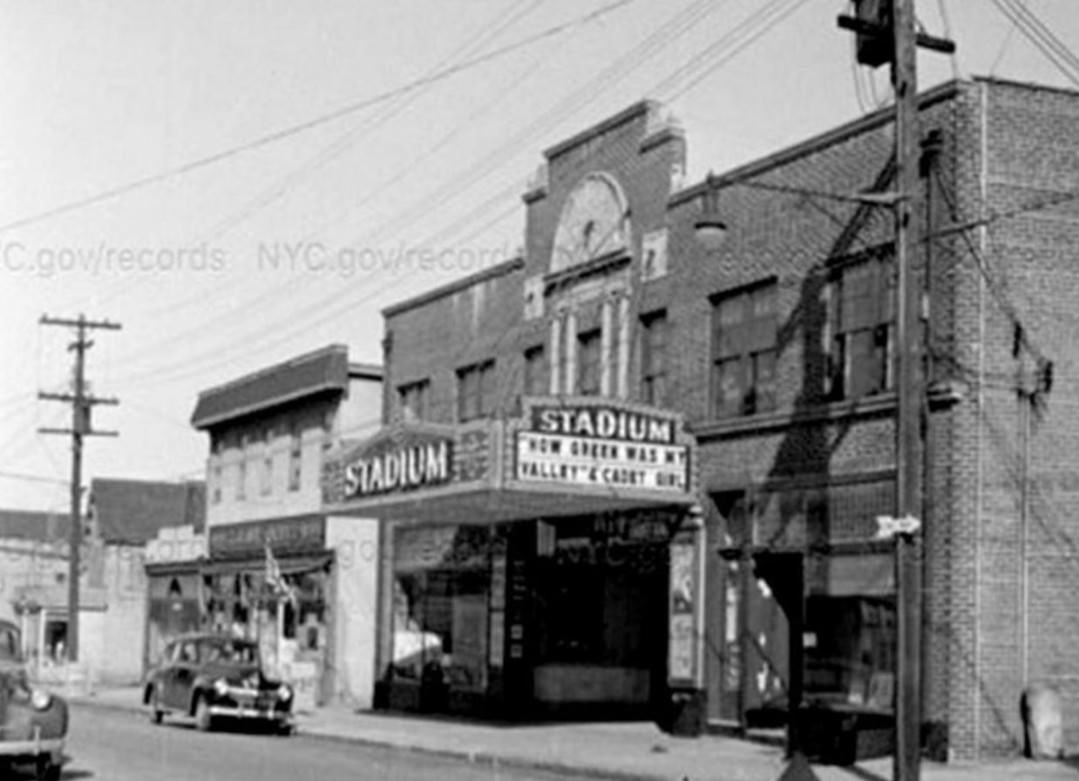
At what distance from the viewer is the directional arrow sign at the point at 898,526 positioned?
64.3 ft

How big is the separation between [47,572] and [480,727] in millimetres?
56674

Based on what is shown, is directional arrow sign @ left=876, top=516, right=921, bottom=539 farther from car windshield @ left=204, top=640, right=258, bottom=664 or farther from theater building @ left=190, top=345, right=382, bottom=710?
theater building @ left=190, top=345, right=382, bottom=710

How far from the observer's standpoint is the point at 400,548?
40469 millimetres

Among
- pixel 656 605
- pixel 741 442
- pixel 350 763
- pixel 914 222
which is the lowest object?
pixel 350 763

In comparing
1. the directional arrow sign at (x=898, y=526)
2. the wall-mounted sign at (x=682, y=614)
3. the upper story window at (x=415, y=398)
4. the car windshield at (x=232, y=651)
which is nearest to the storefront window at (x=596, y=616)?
the wall-mounted sign at (x=682, y=614)

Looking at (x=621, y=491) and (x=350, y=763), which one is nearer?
(x=350, y=763)

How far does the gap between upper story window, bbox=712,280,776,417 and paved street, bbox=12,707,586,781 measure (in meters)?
6.76

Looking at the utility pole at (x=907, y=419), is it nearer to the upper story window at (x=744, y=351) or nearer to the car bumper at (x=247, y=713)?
the upper story window at (x=744, y=351)

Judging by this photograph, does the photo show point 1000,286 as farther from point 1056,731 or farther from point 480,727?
point 480,727

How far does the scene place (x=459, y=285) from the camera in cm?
3844

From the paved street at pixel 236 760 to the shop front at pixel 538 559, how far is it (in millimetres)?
4341

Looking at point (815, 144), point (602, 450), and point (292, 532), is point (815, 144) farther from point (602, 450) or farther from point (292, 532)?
point (292, 532)

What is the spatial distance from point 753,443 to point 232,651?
11412 mm

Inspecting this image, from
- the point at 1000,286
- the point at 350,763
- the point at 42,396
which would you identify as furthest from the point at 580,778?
the point at 42,396
